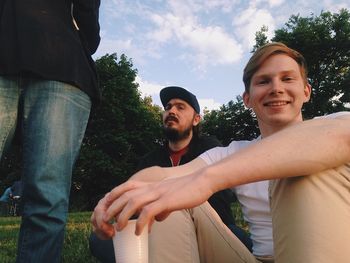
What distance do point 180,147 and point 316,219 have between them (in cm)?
339

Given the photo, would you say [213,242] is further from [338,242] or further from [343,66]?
[343,66]

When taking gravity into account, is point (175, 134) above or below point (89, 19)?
below

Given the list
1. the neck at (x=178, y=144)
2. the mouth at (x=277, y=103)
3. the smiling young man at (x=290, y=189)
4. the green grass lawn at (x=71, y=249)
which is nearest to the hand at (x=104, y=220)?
the smiling young man at (x=290, y=189)

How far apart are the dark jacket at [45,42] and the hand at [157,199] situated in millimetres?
1247

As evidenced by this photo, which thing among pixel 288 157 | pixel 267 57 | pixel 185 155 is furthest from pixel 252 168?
pixel 185 155

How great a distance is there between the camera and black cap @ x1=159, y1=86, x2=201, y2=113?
216 inches

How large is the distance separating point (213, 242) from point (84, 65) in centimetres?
128

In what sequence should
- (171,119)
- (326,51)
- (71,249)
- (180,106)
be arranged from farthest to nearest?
(326,51), (180,106), (171,119), (71,249)

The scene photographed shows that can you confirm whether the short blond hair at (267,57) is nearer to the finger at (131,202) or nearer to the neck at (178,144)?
the finger at (131,202)

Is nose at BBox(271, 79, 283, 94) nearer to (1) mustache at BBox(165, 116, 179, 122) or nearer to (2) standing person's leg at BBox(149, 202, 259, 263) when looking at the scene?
(2) standing person's leg at BBox(149, 202, 259, 263)

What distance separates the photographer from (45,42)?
234 centimetres

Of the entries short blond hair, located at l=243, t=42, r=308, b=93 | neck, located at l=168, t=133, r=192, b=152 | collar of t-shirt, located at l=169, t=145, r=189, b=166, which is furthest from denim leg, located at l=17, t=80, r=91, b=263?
neck, located at l=168, t=133, r=192, b=152

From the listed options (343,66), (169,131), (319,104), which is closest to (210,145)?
(169,131)

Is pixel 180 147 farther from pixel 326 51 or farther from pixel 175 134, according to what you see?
pixel 326 51
